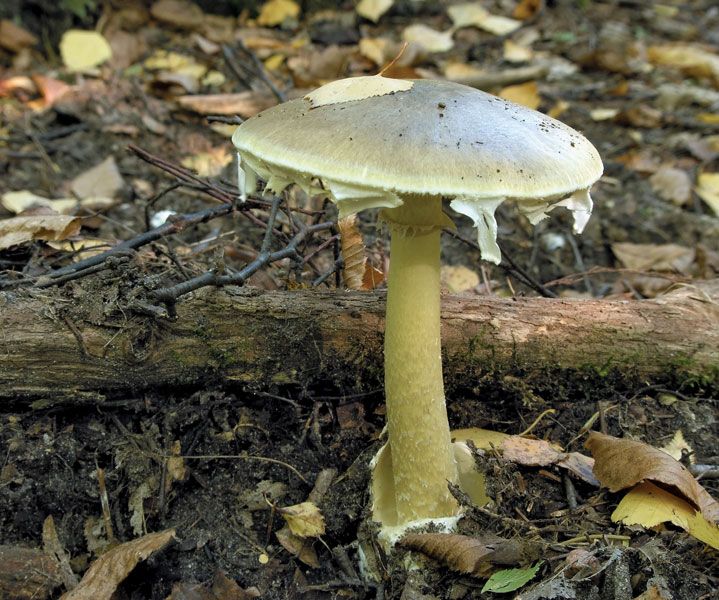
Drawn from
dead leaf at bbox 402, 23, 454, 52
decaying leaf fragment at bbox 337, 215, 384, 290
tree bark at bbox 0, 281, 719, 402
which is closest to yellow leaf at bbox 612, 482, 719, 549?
tree bark at bbox 0, 281, 719, 402

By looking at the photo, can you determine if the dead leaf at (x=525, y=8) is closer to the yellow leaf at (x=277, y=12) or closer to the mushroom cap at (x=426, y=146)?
the yellow leaf at (x=277, y=12)

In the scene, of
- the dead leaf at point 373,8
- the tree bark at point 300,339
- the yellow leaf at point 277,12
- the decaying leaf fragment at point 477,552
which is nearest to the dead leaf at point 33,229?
the tree bark at point 300,339

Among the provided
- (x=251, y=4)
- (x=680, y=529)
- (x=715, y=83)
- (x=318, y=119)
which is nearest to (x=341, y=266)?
(x=318, y=119)

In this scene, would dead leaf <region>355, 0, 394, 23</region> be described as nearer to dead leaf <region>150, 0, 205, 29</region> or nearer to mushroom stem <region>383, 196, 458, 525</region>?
dead leaf <region>150, 0, 205, 29</region>

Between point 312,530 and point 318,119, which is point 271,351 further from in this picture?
point 318,119

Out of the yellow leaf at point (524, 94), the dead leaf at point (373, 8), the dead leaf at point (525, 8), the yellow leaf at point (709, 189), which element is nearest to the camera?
the yellow leaf at point (709, 189)

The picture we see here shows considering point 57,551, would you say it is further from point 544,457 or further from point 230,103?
point 230,103

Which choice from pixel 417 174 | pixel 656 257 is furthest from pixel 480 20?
pixel 417 174
